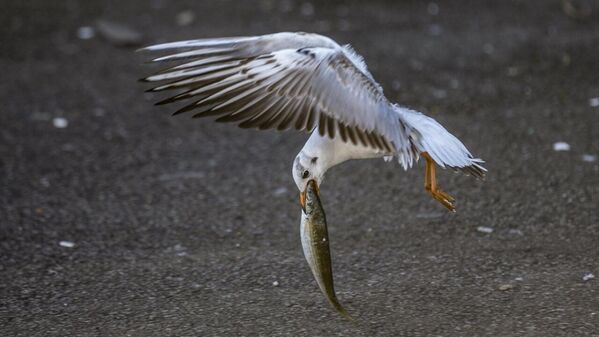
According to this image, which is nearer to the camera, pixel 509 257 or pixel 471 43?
pixel 509 257

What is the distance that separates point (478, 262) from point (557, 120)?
203 cm

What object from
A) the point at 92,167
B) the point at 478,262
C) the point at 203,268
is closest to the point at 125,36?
the point at 92,167

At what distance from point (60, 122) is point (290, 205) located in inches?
82.4

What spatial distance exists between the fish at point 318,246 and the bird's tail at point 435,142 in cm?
46

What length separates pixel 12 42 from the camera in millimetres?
7914

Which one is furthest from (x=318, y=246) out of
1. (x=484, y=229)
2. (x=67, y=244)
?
(x=67, y=244)

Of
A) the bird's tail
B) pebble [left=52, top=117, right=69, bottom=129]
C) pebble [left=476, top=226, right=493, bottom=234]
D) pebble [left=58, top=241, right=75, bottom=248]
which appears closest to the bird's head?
the bird's tail

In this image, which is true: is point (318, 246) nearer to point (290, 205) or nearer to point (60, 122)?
point (290, 205)

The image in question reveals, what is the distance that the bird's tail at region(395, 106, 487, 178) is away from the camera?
355 centimetres

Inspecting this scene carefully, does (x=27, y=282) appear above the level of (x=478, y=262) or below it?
below

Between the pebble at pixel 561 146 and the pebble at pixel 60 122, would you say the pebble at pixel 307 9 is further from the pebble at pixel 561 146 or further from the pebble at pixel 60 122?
the pebble at pixel 561 146

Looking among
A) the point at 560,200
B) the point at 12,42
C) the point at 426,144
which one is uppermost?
the point at 426,144

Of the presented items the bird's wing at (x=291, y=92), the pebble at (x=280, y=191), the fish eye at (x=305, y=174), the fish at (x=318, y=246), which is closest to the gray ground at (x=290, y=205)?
the pebble at (x=280, y=191)

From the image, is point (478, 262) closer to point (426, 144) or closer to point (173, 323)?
point (426, 144)
